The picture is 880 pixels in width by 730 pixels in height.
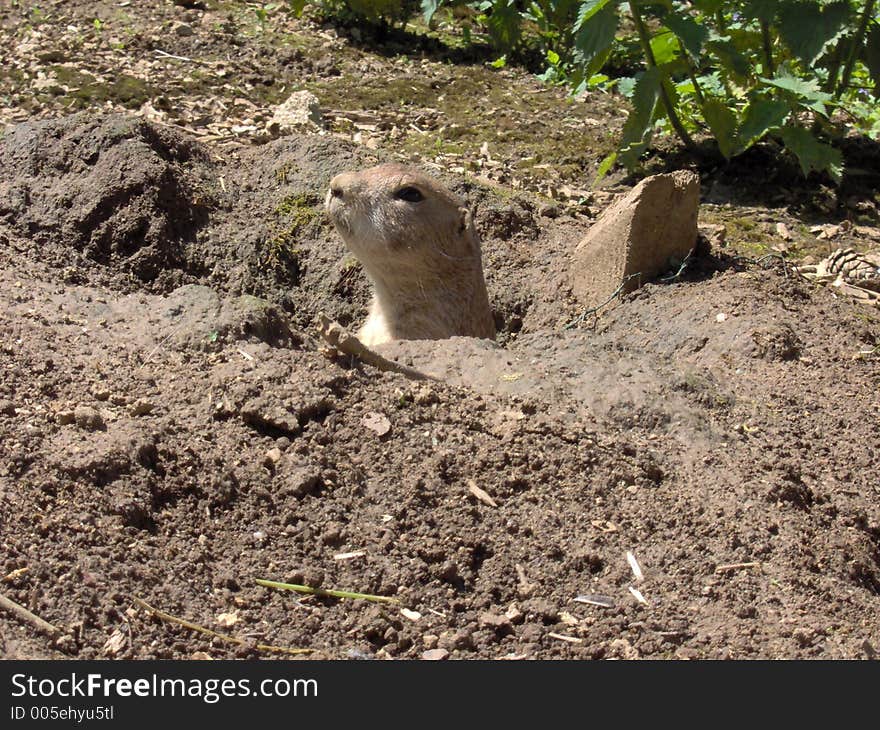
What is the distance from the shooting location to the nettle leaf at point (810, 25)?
20.6 ft

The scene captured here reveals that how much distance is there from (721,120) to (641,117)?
2.00 feet

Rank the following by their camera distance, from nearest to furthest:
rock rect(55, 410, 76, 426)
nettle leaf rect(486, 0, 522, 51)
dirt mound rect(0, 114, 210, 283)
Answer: rock rect(55, 410, 76, 426), dirt mound rect(0, 114, 210, 283), nettle leaf rect(486, 0, 522, 51)

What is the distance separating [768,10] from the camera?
6500 millimetres

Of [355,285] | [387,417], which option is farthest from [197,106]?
[387,417]

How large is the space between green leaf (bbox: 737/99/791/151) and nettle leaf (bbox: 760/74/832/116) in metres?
0.10

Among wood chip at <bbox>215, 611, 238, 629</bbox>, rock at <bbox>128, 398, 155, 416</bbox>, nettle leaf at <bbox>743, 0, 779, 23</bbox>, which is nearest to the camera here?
wood chip at <bbox>215, 611, 238, 629</bbox>

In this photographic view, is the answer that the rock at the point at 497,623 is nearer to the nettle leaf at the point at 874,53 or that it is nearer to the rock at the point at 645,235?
the rock at the point at 645,235

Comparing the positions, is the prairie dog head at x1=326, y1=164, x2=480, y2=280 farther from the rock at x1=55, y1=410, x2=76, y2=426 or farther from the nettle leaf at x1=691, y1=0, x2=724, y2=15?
the rock at x1=55, y1=410, x2=76, y2=426

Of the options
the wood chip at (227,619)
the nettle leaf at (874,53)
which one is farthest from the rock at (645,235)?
the wood chip at (227,619)

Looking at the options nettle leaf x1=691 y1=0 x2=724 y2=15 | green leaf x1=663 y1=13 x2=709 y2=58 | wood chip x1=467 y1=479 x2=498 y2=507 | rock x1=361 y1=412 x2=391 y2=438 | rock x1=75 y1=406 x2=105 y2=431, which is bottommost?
wood chip x1=467 y1=479 x2=498 y2=507

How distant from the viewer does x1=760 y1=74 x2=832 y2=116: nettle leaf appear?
21.6 ft

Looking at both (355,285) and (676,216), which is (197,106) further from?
(676,216)

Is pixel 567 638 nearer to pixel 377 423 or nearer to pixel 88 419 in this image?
pixel 377 423

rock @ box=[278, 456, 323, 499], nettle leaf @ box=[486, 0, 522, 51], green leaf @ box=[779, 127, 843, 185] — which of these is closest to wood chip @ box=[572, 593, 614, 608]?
rock @ box=[278, 456, 323, 499]
